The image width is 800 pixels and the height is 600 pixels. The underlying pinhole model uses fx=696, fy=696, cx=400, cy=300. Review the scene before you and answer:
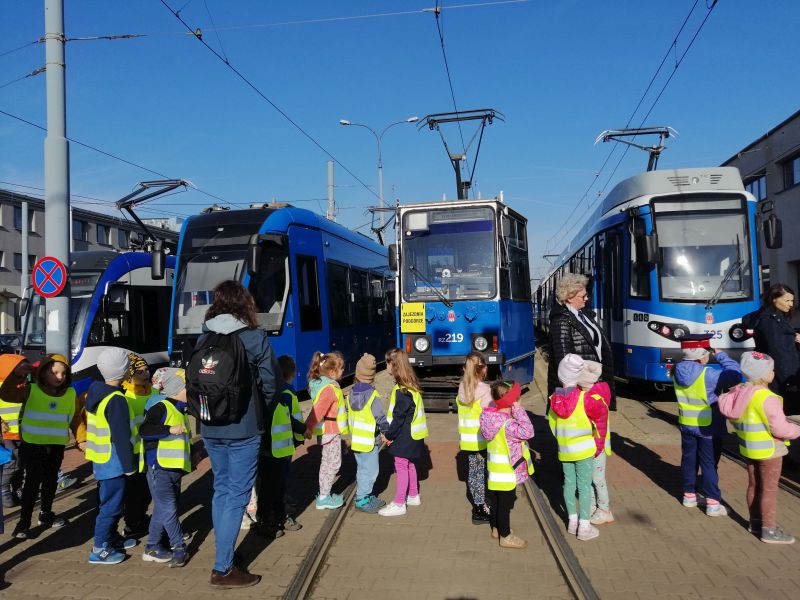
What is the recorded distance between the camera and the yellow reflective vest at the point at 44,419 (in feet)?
18.6

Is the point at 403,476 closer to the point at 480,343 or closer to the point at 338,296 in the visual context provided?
the point at 480,343

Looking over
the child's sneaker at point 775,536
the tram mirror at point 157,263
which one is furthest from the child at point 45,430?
the tram mirror at point 157,263

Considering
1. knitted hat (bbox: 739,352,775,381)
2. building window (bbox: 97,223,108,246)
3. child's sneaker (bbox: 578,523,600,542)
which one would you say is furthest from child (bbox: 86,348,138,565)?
building window (bbox: 97,223,108,246)

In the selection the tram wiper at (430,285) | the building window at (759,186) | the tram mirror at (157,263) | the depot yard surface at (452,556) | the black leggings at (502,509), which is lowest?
the depot yard surface at (452,556)

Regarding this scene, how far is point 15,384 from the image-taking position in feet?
20.1

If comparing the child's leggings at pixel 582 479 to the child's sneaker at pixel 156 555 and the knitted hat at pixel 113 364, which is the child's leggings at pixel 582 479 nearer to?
the child's sneaker at pixel 156 555

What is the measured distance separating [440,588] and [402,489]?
1645 mm

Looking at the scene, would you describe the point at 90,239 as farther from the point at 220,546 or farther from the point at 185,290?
the point at 220,546

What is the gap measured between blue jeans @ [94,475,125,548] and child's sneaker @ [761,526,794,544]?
14.8ft

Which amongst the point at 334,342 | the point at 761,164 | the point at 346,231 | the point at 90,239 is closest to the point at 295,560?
the point at 334,342

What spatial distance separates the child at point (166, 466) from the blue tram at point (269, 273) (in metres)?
5.86

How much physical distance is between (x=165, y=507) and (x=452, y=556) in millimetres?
1997

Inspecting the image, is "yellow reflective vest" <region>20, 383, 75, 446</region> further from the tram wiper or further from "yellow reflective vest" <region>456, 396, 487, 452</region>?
the tram wiper

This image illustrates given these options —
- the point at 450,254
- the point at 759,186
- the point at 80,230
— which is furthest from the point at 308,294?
the point at 80,230
